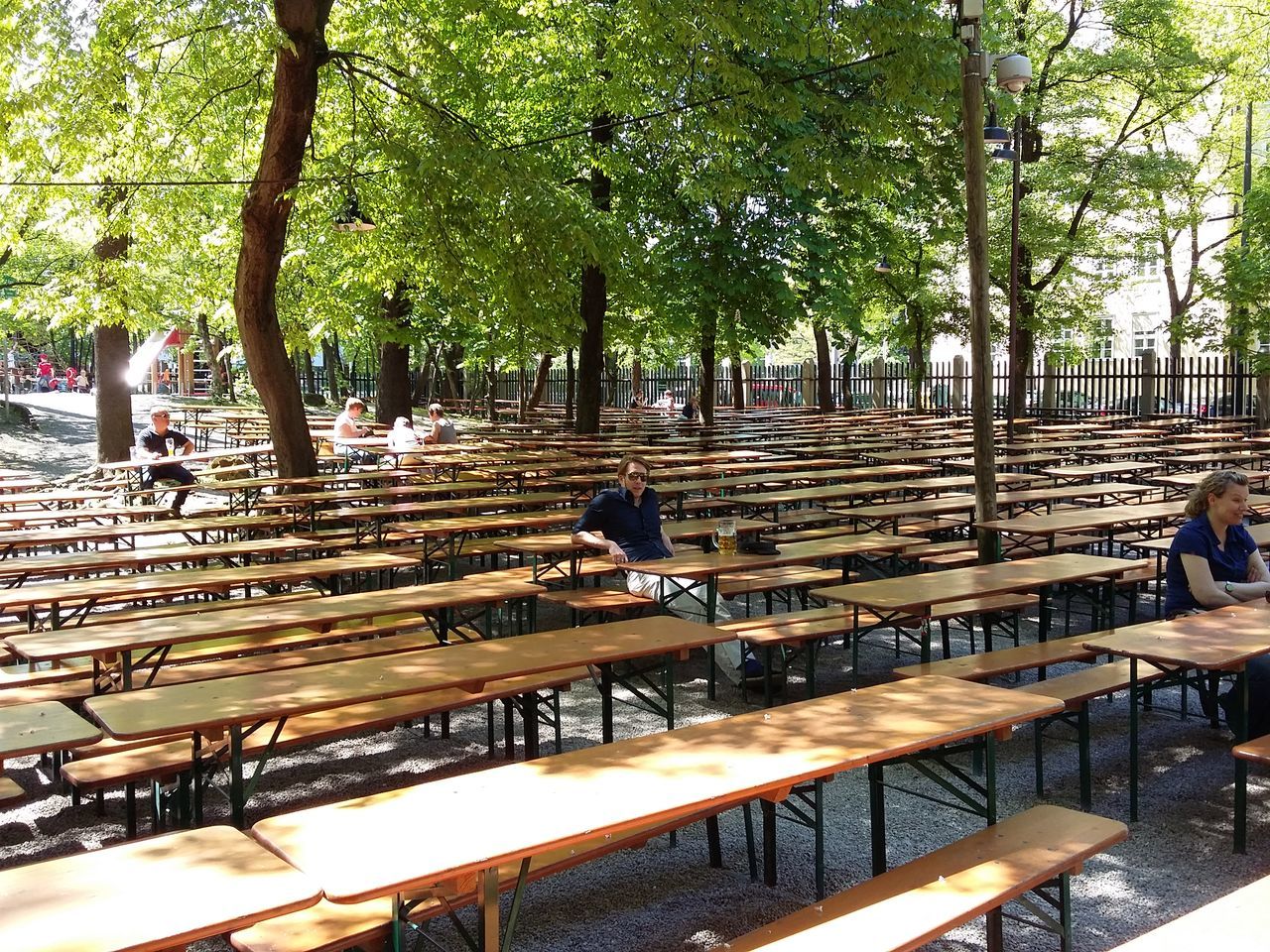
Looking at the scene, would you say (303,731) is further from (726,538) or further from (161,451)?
Result: (161,451)

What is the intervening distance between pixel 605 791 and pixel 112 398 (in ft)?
56.4

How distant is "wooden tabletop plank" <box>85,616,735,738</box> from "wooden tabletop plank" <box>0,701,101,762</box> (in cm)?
14

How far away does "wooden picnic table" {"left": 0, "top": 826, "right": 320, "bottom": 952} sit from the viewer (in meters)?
2.37

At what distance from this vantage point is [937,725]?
3926 mm

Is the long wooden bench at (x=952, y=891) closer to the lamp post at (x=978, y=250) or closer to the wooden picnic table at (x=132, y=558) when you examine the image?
the wooden picnic table at (x=132, y=558)

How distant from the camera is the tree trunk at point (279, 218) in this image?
11.6 meters

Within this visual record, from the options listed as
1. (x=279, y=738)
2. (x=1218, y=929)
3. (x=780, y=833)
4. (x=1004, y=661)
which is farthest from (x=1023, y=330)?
(x=1218, y=929)

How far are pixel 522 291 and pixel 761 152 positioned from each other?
19.2 ft

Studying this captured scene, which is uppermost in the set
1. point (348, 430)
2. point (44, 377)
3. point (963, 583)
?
point (44, 377)

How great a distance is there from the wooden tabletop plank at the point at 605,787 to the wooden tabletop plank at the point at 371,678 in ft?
3.16

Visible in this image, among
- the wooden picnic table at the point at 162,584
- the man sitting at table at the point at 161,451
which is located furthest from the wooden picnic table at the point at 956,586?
the man sitting at table at the point at 161,451

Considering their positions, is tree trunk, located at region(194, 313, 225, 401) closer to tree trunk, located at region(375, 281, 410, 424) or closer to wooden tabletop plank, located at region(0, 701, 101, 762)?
tree trunk, located at region(375, 281, 410, 424)

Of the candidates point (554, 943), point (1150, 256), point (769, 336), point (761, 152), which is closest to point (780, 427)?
point (769, 336)

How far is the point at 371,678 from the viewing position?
15.1ft
